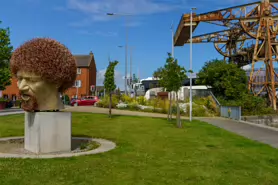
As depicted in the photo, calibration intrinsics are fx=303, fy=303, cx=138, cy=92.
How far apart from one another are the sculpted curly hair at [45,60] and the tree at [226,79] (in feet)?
83.6

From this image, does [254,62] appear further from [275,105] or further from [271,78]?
[275,105]

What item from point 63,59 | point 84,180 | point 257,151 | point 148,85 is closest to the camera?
point 84,180

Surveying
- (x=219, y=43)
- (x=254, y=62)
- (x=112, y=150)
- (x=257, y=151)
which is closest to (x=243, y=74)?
(x=254, y=62)

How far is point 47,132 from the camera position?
8648 mm

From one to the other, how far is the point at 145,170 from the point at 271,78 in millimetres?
27696

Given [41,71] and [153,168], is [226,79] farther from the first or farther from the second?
[153,168]

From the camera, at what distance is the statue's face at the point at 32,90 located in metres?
8.66

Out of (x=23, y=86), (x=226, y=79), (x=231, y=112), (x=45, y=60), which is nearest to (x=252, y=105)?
(x=231, y=112)

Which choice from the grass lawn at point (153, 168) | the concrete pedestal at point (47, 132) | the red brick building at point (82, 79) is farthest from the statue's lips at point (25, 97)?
the red brick building at point (82, 79)

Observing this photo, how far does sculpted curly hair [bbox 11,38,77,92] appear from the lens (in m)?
8.57

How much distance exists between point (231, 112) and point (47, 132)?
66.6 feet

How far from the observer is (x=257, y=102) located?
29.5 metres

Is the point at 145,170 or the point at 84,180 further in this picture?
the point at 145,170

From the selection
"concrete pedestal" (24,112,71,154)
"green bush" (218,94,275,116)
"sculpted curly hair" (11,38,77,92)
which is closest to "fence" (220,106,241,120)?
"green bush" (218,94,275,116)
